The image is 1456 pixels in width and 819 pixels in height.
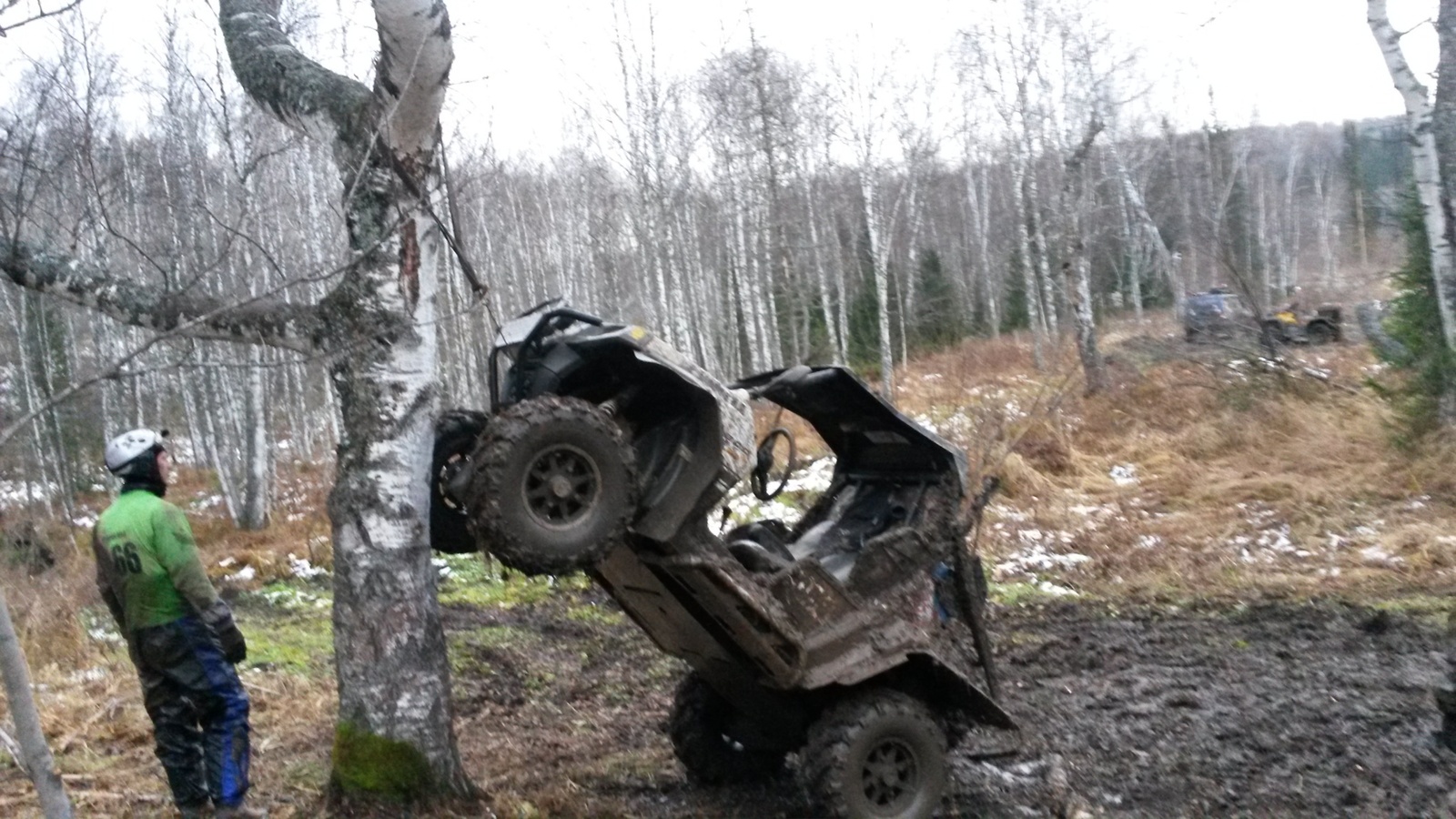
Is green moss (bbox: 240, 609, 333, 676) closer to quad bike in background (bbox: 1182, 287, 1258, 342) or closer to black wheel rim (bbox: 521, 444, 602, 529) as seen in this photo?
black wheel rim (bbox: 521, 444, 602, 529)

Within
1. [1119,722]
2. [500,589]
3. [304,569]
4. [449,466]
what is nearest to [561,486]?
[449,466]

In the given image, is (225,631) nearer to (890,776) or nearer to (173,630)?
(173,630)

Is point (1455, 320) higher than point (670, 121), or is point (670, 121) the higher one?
point (670, 121)

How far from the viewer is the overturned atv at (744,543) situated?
4414mm

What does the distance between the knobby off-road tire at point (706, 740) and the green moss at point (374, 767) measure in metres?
1.57

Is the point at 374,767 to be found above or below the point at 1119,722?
above

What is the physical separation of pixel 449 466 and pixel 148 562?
1.28 metres

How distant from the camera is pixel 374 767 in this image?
4969mm

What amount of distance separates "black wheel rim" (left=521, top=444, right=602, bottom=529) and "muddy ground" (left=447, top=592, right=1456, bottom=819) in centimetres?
157

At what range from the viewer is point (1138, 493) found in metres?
15.6

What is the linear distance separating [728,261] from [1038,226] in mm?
8845

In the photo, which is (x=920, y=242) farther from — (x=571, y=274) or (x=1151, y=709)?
(x=1151, y=709)

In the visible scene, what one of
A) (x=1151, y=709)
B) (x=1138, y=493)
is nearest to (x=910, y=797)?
(x=1151, y=709)

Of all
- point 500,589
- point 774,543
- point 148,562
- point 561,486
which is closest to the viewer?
point 561,486
